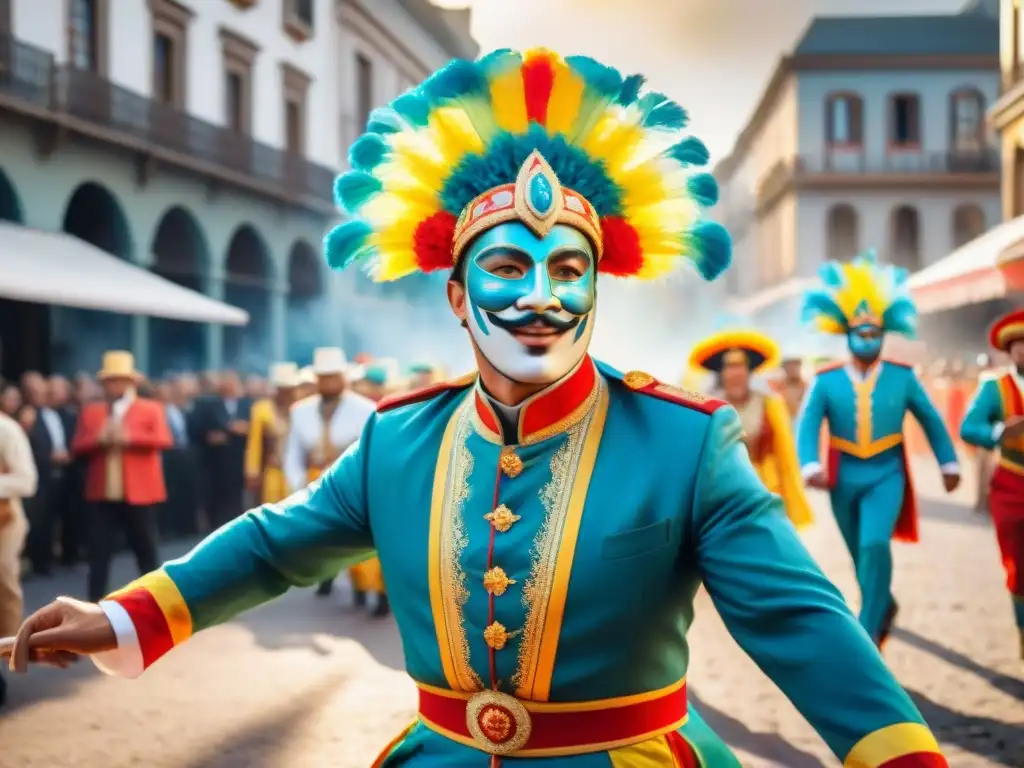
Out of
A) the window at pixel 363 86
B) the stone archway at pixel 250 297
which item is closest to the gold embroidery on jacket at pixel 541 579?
the stone archway at pixel 250 297

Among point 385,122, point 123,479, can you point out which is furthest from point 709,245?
point 123,479

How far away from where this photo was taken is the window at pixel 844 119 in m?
44.4

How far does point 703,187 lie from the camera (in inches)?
108

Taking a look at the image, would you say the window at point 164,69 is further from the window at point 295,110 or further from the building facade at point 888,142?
the building facade at point 888,142

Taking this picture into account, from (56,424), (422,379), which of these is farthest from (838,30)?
(56,424)

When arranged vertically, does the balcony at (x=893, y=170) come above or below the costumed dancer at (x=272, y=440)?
above

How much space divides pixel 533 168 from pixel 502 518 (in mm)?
698

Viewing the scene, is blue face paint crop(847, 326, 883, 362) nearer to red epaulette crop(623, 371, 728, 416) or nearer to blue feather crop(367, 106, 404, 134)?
red epaulette crop(623, 371, 728, 416)

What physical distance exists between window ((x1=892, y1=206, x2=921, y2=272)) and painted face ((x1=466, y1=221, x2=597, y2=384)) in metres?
44.0

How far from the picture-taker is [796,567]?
2244 mm

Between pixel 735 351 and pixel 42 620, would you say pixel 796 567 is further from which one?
pixel 735 351

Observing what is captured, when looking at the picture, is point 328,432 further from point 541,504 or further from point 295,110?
point 295,110

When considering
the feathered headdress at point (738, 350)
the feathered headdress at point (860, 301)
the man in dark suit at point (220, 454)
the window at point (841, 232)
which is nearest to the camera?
the feathered headdress at point (860, 301)

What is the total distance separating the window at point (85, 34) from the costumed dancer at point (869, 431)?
1384 cm
